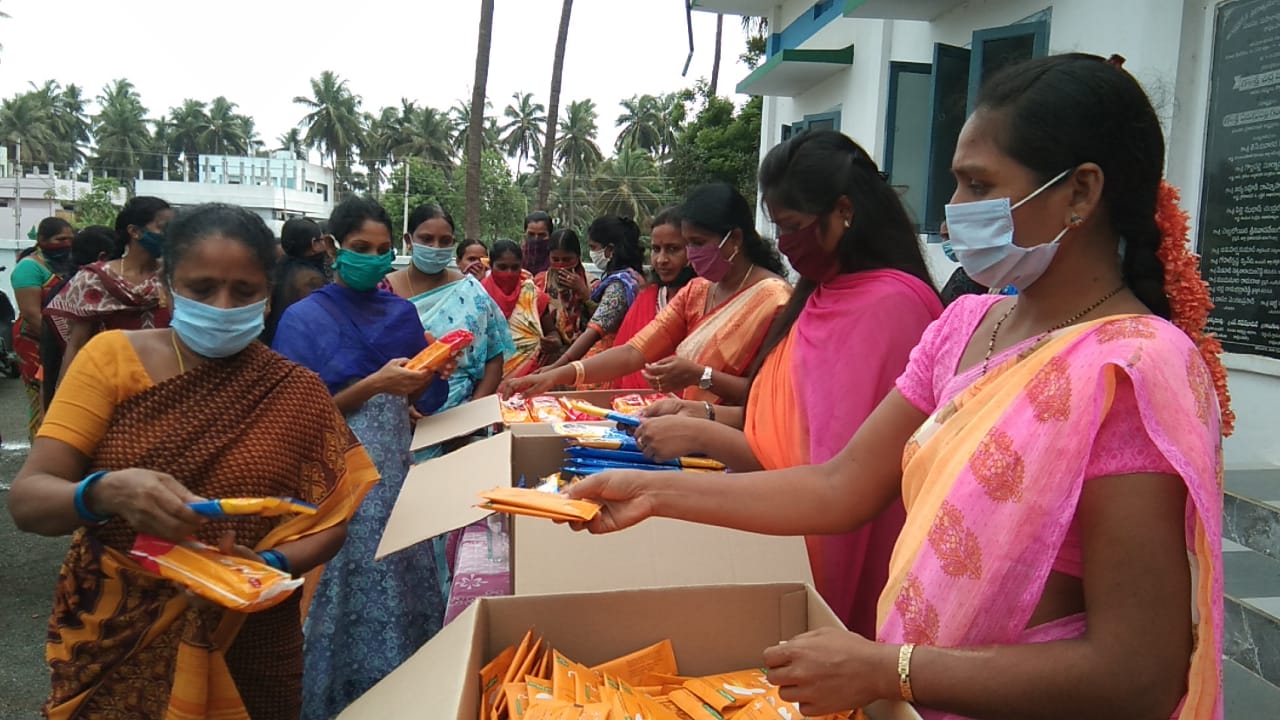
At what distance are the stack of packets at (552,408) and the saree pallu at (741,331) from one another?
263 millimetres

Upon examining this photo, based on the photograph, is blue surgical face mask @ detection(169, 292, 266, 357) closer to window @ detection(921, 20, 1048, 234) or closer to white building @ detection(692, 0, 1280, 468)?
white building @ detection(692, 0, 1280, 468)

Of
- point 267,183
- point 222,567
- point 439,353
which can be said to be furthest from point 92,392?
point 267,183

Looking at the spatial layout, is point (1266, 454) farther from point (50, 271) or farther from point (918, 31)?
point (50, 271)

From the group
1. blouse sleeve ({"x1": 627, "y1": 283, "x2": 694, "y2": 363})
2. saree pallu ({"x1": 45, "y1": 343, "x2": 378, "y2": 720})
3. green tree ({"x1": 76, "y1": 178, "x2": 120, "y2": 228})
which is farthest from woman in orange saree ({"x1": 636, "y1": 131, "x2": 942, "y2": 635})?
green tree ({"x1": 76, "y1": 178, "x2": 120, "y2": 228})

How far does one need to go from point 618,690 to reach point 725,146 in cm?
1575

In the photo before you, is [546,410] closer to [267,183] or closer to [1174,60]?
[1174,60]

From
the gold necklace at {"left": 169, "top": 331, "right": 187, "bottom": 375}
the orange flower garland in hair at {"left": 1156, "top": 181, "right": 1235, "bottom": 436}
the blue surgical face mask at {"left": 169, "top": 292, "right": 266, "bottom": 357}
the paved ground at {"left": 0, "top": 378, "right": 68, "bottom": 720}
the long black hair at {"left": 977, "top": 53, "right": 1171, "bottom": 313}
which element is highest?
the long black hair at {"left": 977, "top": 53, "right": 1171, "bottom": 313}

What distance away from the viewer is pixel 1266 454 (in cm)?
385

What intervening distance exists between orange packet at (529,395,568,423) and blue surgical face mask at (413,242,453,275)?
1016 millimetres

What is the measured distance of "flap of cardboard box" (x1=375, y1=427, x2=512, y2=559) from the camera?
1.67m

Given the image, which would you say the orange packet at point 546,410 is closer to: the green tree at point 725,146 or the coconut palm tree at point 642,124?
the green tree at point 725,146

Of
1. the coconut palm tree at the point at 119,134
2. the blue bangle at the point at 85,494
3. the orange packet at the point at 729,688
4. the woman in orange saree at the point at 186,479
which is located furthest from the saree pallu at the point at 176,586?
the coconut palm tree at the point at 119,134

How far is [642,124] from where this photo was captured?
5303 cm

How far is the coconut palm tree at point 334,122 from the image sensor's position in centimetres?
6131
